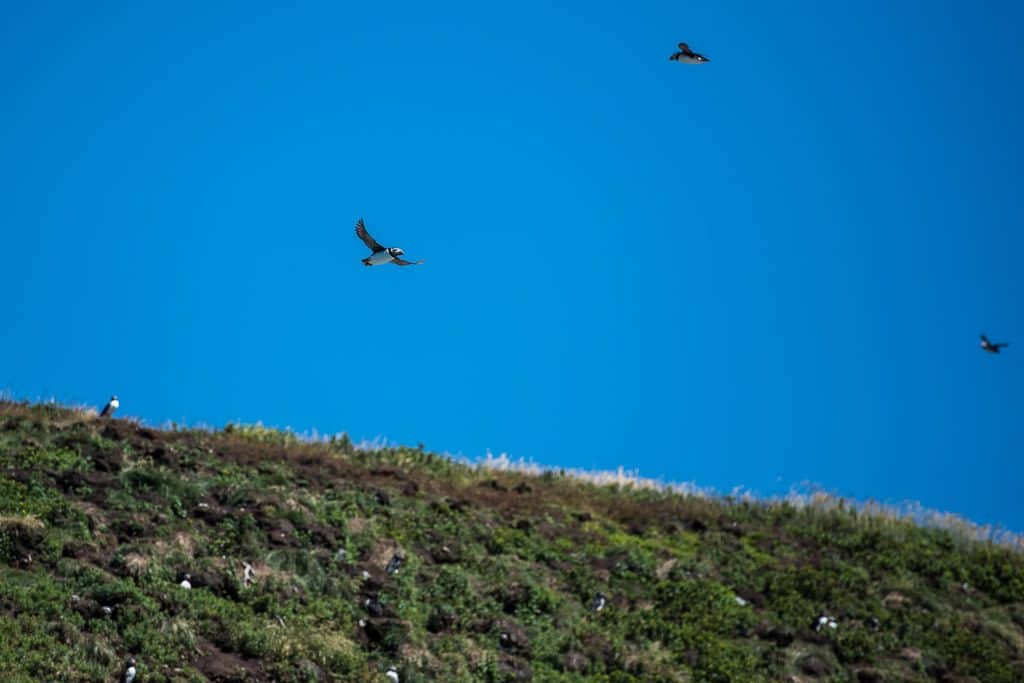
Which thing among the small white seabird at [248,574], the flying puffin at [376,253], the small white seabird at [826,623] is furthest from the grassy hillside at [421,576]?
the flying puffin at [376,253]

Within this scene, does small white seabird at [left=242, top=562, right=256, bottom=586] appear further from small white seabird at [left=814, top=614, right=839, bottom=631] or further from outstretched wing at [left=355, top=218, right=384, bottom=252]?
small white seabird at [left=814, top=614, right=839, bottom=631]

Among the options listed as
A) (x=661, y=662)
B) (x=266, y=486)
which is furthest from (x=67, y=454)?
(x=661, y=662)

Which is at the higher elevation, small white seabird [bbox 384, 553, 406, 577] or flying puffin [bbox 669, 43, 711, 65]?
flying puffin [bbox 669, 43, 711, 65]

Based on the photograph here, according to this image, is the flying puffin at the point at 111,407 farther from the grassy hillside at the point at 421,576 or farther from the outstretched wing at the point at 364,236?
the outstretched wing at the point at 364,236

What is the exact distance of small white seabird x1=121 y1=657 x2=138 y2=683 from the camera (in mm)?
16766

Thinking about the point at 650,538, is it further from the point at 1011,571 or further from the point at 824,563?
the point at 1011,571

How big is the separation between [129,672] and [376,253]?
660 cm

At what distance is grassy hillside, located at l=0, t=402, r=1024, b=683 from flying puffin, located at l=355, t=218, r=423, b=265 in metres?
4.95

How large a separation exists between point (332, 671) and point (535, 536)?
8.54 m

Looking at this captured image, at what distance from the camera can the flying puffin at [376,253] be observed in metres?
19.7

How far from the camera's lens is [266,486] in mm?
24438

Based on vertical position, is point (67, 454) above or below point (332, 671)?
above

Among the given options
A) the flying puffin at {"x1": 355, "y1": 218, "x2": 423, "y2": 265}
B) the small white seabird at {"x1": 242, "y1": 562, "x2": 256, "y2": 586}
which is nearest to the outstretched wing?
the flying puffin at {"x1": 355, "y1": 218, "x2": 423, "y2": 265}

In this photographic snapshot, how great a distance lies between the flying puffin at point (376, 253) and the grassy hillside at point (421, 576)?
495 centimetres
